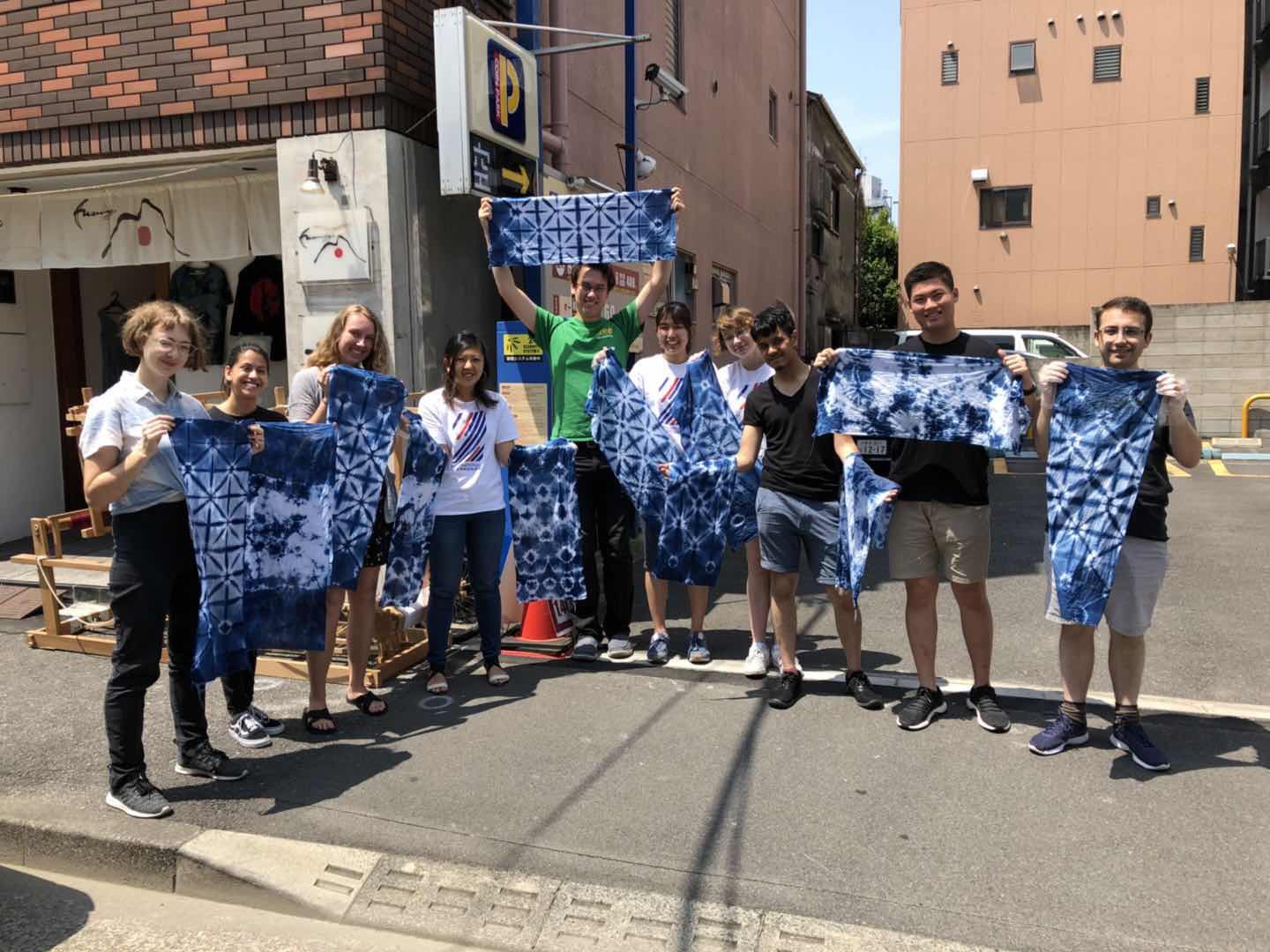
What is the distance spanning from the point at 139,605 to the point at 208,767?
0.81 metres

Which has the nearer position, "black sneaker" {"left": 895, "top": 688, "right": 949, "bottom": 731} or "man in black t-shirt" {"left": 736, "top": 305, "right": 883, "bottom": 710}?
"black sneaker" {"left": 895, "top": 688, "right": 949, "bottom": 731}

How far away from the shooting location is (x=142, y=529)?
12.1ft

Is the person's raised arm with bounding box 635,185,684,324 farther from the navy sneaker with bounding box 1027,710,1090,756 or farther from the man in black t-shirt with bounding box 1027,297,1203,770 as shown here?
the navy sneaker with bounding box 1027,710,1090,756

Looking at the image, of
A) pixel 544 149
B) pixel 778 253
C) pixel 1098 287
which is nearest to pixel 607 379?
pixel 544 149

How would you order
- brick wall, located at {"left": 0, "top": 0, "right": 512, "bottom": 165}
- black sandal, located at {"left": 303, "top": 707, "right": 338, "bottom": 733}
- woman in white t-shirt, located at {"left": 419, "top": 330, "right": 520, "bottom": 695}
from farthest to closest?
brick wall, located at {"left": 0, "top": 0, "right": 512, "bottom": 165}
woman in white t-shirt, located at {"left": 419, "top": 330, "right": 520, "bottom": 695}
black sandal, located at {"left": 303, "top": 707, "right": 338, "bottom": 733}

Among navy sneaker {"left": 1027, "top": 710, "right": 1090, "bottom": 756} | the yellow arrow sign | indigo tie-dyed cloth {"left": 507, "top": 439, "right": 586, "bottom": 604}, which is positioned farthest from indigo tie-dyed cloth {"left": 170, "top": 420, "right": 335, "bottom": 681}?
the yellow arrow sign

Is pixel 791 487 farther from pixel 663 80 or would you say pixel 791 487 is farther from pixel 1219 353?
pixel 1219 353

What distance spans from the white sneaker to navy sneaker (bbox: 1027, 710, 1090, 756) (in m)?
1.37

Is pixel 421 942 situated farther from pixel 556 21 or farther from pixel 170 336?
pixel 556 21

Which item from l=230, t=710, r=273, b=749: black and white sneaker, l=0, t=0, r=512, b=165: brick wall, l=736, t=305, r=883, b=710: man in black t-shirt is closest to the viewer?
l=230, t=710, r=273, b=749: black and white sneaker

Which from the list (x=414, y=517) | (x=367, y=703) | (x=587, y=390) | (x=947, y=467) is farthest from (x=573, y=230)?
(x=367, y=703)

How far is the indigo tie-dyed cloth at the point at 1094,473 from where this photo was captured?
3.89 metres

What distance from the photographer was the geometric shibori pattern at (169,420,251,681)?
381 centimetres

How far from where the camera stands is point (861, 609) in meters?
6.61
